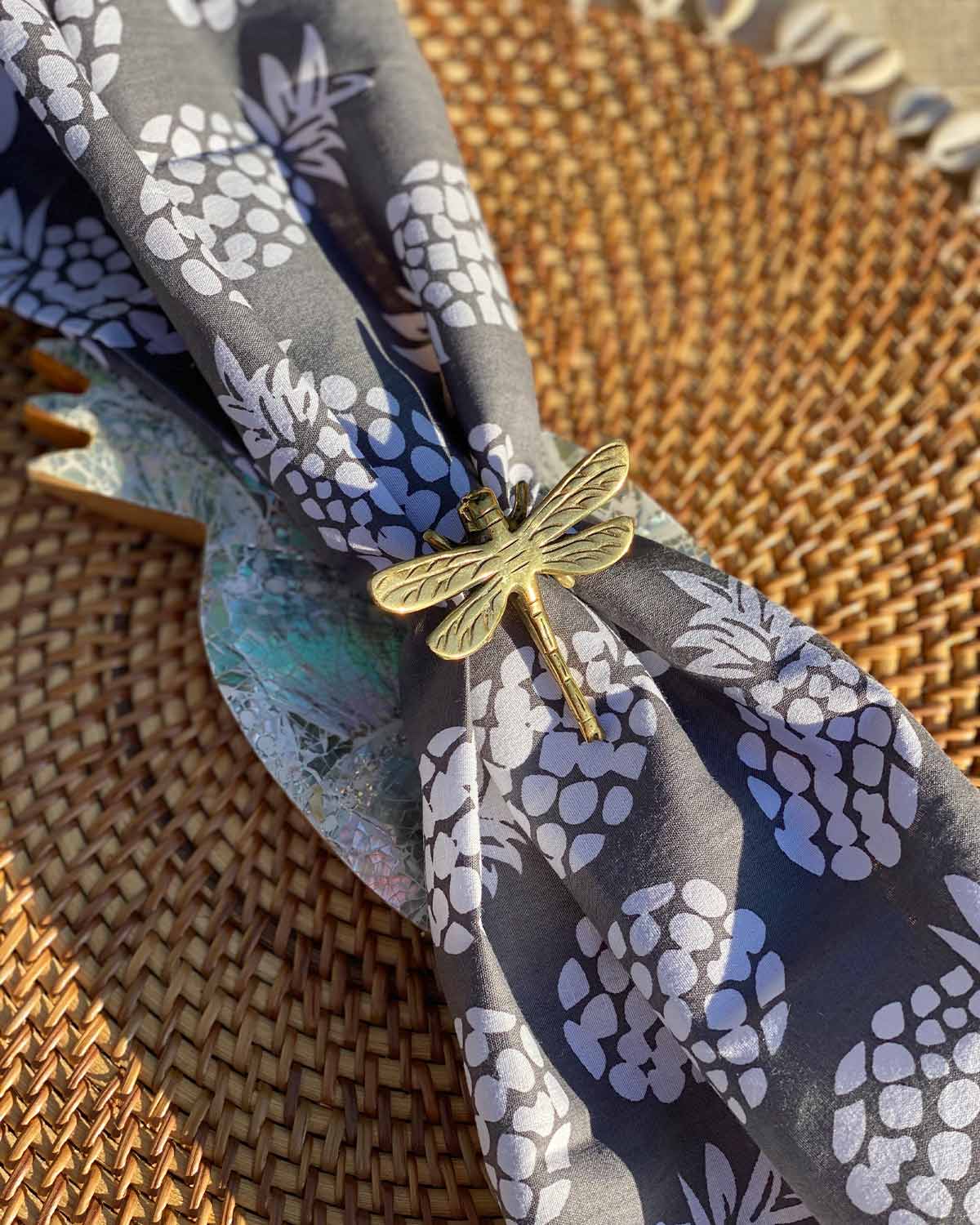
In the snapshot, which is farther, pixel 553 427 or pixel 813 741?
pixel 553 427

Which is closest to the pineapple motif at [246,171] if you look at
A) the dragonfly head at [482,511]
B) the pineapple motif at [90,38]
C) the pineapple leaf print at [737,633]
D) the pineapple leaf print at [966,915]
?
the pineapple motif at [90,38]

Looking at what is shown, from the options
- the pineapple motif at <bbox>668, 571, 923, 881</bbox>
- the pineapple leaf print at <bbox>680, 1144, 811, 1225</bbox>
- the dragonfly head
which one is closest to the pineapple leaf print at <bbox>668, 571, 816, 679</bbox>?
the pineapple motif at <bbox>668, 571, 923, 881</bbox>

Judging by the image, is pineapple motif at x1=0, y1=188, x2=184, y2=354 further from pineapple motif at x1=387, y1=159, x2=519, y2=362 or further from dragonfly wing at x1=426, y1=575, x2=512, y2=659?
dragonfly wing at x1=426, y1=575, x2=512, y2=659

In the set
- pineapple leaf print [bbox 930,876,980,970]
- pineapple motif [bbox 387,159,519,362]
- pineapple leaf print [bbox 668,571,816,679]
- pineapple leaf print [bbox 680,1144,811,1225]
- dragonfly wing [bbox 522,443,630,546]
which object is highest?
pineapple motif [bbox 387,159,519,362]

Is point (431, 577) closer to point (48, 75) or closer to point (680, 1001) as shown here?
point (680, 1001)

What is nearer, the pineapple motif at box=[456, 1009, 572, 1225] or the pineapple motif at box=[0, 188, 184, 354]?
the pineapple motif at box=[456, 1009, 572, 1225]

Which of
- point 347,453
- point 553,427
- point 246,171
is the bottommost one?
point 553,427

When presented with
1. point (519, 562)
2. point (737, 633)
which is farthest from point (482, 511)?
Answer: point (737, 633)
